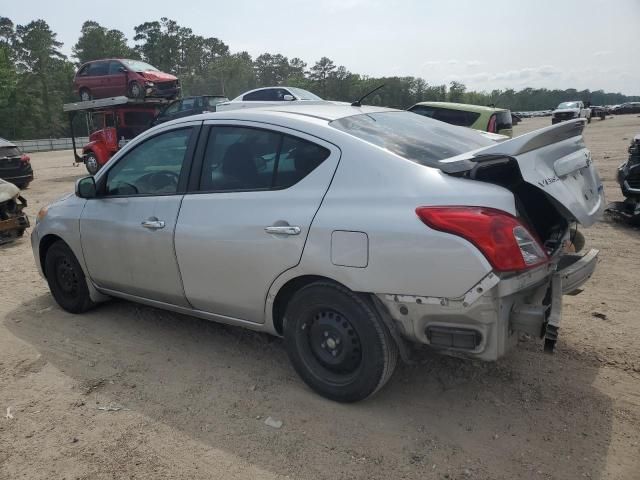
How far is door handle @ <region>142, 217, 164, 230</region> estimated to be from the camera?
361 cm

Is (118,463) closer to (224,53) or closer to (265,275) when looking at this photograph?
(265,275)

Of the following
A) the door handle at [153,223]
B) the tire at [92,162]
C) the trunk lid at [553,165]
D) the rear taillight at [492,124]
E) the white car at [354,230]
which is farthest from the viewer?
the tire at [92,162]

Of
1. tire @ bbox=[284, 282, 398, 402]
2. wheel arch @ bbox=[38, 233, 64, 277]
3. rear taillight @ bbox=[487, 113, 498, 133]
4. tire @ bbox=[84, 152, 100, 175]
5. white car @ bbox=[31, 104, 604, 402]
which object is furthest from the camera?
tire @ bbox=[84, 152, 100, 175]

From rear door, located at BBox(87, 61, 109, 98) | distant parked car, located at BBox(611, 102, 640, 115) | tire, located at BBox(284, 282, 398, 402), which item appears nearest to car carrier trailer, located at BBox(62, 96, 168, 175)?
rear door, located at BBox(87, 61, 109, 98)

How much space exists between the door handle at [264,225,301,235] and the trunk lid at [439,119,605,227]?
88 centimetres

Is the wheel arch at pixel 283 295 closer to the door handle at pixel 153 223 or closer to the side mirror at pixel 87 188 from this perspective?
the door handle at pixel 153 223

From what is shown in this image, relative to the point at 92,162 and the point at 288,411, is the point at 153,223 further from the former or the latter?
the point at 92,162

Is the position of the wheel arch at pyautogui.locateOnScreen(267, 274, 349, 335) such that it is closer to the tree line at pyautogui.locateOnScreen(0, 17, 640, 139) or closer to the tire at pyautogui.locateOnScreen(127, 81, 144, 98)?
the tire at pyautogui.locateOnScreen(127, 81, 144, 98)

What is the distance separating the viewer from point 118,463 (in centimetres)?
265

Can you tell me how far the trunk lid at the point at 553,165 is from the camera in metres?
2.61

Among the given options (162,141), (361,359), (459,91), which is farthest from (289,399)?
(459,91)

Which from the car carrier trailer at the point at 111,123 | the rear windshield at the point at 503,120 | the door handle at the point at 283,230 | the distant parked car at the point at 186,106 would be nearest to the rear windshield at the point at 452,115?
the rear windshield at the point at 503,120

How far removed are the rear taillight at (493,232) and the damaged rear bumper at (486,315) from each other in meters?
0.08

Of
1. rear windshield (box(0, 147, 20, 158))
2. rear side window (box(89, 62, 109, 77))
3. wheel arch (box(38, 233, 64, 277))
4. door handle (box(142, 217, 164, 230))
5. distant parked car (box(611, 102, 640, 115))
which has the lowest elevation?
wheel arch (box(38, 233, 64, 277))
